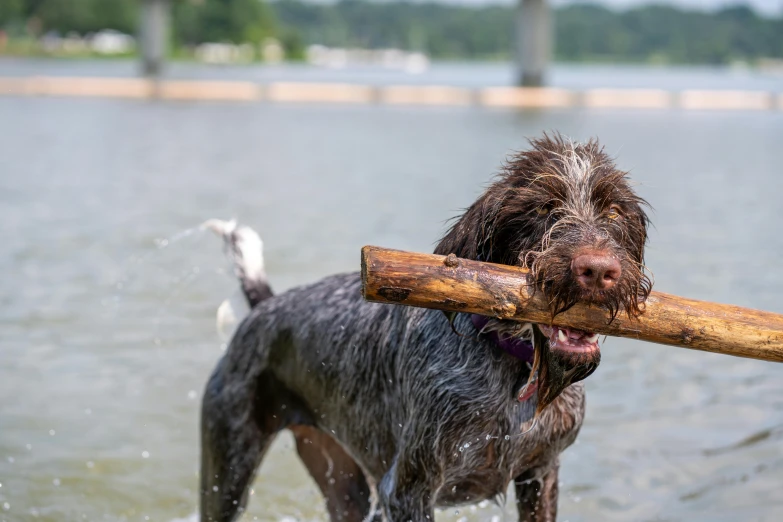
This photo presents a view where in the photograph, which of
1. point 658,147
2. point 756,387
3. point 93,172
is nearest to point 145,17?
point 658,147

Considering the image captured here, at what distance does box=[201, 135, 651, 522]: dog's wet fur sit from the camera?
410cm

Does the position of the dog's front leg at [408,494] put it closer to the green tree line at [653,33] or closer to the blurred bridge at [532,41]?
the blurred bridge at [532,41]

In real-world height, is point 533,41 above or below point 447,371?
below

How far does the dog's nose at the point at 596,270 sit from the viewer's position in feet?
12.5

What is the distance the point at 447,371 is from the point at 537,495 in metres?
0.79

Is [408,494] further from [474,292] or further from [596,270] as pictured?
[596,270]

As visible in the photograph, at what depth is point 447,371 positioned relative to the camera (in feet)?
15.0

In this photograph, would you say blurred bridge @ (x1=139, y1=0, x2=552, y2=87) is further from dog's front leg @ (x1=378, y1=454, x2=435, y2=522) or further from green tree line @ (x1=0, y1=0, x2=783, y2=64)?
green tree line @ (x1=0, y1=0, x2=783, y2=64)

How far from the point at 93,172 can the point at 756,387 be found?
16712 mm

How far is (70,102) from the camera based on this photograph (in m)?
48.3

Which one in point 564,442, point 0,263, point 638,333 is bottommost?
point 0,263

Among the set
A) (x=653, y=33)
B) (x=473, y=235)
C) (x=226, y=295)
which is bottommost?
(x=653, y=33)

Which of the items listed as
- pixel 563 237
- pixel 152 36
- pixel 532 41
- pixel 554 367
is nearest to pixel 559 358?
pixel 554 367

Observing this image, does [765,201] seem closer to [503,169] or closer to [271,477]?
[271,477]
